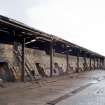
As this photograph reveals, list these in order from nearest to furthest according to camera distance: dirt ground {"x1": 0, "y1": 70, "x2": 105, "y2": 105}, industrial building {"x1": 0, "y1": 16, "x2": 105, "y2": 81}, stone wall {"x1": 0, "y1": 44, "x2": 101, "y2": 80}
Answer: dirt ground {"x1": 0, "y1": 70, "x2": 105, "y2": 105}, industrial building {"x1": 0, "y1": 16, "x2": 105, "y2": 81}, stone wall {"x1": 0, "y1": 44, "x2": 101, "y2": 80}

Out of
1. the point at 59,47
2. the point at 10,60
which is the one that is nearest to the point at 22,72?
the point at 10,60

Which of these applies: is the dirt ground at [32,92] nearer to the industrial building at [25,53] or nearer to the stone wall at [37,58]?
the industrial building at [25,53]

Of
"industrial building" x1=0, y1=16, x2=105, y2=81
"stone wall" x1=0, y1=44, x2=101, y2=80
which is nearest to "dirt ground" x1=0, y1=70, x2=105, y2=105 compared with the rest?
"industrial building" x1=0, y1=16, x2=105, y2=81

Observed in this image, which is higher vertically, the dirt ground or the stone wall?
the stone wall

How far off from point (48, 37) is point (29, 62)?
2.84 metres

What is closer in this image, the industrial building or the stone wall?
the industrial building

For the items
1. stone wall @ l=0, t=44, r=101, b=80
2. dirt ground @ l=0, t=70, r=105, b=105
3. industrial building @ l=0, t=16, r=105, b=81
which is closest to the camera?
dirt ground @ l=0, t=70, r=105, b=105

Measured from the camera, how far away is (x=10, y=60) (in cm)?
2439

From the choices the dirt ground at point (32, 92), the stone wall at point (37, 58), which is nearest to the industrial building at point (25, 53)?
the stone wall at point (37, 58)

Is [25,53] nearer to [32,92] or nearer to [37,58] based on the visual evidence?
[37,58]

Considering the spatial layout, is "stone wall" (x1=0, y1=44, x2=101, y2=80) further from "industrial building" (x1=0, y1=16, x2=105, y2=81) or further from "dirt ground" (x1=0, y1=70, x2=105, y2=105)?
"dirt ground" (x1=0, y1=70, x2=105, y2=105)

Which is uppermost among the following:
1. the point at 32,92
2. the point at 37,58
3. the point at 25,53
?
the point at 25,53

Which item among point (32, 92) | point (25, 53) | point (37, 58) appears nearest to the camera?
point (32, 92)

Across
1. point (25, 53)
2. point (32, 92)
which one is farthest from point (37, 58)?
point (32, 92)
